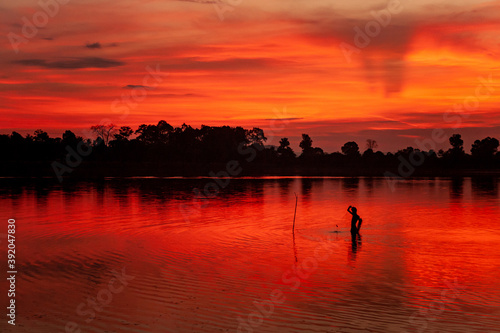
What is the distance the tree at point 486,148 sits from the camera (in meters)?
173

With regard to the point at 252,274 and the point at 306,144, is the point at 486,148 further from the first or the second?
the point at 252,274

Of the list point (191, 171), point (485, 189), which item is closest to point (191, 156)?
point (191, 171)

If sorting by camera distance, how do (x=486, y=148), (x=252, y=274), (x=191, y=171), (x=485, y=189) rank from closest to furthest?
(x=252, y=274) < (x=485, y=189) < (x=191, y=171) < (x=486, y=148)

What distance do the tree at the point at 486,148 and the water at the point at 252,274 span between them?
150 meters

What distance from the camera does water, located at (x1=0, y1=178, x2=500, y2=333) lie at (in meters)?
12.8

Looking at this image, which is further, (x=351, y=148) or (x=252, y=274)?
(x=351, y=148)

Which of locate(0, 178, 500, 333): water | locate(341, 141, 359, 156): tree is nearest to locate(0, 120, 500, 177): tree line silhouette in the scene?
locate(341, 141, 359, 156): tree

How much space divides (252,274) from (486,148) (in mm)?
174277

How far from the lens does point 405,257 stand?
21.0 m

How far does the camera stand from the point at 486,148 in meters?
174

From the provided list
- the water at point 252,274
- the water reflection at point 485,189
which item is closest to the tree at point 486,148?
the water reflection at point 485,189

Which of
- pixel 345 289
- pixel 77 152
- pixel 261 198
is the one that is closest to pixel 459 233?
pixel 345 289

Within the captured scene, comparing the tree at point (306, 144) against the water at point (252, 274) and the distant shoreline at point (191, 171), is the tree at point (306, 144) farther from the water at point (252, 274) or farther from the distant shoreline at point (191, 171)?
the water at point (252, 274)

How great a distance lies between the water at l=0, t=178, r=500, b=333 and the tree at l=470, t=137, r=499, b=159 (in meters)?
150
